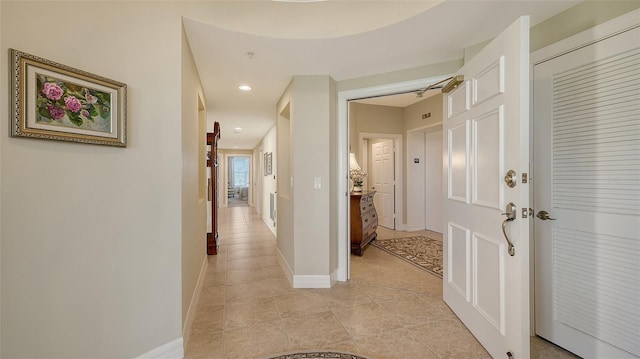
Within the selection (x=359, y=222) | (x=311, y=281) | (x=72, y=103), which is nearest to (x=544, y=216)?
(x=311, y=281)

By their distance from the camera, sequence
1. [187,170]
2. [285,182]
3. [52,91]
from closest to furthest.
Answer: [52,91]
[187,170]
[285,182]

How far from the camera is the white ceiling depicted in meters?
1.81

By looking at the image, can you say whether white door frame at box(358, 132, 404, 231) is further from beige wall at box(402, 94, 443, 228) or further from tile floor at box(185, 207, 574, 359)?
tile floor at box(185, 207, 574, 359)

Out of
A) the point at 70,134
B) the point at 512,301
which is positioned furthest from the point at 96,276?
the point at 512,301

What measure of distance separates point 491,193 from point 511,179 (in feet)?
0.77

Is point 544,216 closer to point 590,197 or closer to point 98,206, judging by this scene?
point 590,197

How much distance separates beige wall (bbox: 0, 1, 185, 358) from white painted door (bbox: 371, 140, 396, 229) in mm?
4722

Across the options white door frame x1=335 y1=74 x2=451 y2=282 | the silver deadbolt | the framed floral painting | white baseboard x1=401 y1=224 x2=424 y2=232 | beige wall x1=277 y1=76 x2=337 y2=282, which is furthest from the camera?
white baseboard x1=401 y1=224 x2=424 y2=232

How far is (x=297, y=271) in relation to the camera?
2.90 metres

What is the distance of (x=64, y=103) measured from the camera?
1.32 meters

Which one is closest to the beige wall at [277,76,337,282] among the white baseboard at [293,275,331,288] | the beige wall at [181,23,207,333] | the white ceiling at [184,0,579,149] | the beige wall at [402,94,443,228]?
the white baseboard at [293,275,331,288]

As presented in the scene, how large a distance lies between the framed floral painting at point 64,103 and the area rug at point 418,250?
3353 mm

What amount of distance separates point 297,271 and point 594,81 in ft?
9.05

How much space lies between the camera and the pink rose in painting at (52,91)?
1.25 meters
